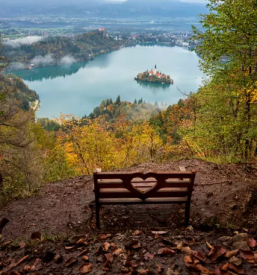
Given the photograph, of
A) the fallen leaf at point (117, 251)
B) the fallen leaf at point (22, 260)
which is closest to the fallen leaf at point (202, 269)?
Result: the fallen leaf at point (117, 251)

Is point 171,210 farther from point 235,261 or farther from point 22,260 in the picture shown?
point 22,260

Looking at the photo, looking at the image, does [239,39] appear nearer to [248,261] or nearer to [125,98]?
[248,261]

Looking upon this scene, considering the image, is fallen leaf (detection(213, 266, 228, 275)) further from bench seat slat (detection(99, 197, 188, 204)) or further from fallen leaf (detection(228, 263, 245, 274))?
bench seat slat (detection(99, 197, 188, 204))

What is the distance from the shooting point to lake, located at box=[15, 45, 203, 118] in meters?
101

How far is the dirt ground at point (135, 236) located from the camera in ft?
9.95

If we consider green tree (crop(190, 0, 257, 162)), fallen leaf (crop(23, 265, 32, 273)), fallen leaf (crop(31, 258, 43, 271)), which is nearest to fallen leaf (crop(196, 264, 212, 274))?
fallen leaf (crop(31, 258, 43, 271))

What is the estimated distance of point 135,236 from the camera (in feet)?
12.5

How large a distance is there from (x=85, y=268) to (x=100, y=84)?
128627 mm

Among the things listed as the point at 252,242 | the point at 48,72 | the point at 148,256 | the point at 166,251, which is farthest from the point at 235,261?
the point at 48,72

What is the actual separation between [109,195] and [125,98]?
4195 inches

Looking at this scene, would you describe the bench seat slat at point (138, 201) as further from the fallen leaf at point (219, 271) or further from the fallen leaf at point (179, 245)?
the fallen leaf at point (219, 271)

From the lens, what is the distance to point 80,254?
334 cm

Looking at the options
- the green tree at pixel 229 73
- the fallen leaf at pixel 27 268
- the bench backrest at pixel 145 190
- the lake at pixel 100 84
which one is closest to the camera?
the fallen leaf at pixel 27 268

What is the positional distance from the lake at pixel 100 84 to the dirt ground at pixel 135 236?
84736 mm
